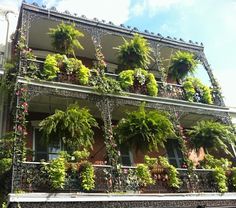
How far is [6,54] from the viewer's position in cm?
1317

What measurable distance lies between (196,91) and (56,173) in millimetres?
7020

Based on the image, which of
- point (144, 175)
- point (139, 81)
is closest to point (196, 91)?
point (139, 81)

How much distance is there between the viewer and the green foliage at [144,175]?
9.95 metres

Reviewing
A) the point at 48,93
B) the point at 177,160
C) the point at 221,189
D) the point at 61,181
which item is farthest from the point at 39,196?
the point at 177,160

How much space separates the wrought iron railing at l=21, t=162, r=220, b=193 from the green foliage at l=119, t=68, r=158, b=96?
3237 mm

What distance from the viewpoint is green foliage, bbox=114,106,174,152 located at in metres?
10.7

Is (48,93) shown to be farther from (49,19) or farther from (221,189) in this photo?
(221,189)

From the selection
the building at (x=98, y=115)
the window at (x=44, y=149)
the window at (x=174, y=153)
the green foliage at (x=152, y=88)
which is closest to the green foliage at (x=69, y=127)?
the building at (x=98, y=115)

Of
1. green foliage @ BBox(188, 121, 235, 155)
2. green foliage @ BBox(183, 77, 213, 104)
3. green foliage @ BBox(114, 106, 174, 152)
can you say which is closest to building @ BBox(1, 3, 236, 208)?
green foliage @ BBox(183, 77, 213, 104)

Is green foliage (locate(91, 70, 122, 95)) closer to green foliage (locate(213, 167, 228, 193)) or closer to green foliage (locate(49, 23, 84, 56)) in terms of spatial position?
green foliage (locate(49, 23, 84, 56))

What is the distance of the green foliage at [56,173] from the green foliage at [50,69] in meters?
3.06

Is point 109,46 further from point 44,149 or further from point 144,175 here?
point 144,175

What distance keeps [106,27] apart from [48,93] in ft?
14.8

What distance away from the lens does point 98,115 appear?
42.3 ft
